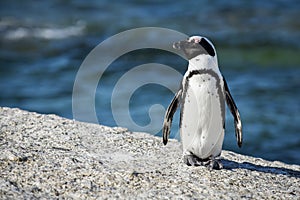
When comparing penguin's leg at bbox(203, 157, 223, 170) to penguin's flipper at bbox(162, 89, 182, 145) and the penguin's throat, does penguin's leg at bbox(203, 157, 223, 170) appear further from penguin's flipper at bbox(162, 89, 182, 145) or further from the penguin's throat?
the penguin's throat

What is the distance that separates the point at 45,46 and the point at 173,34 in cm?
215

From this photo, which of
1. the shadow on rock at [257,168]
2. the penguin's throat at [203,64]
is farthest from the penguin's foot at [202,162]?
the penguin's throat at [203,64]

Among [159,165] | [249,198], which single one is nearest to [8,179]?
[159,165]

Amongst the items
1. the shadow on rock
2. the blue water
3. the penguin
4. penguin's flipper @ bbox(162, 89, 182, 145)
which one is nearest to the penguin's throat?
the penguin

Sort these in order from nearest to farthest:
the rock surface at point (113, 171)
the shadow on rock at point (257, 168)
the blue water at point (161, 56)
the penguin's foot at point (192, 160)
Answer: the rock surface at point (113, 171)
the penguin's foot at point (192, 160)
the shadow on rock at point (257, 168)
the blue water at point (161, 56)

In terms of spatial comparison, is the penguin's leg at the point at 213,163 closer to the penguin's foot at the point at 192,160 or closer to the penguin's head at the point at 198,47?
the penguin's foot at the point at 192,160

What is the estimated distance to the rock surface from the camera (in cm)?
389

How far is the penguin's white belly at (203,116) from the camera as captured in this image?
4.23 meters

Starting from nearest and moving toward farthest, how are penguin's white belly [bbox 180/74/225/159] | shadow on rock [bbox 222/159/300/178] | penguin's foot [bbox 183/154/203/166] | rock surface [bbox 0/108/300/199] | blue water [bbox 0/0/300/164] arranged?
rock surface [bbox 0/108/300/199] < penguin's white belly [bbox 180/74/225/159] < penguin's foot [bbox 183/154/203/166] < shadow on rock [bbox 222/159/300/178] < blue water [bbox 0/0/300/164]

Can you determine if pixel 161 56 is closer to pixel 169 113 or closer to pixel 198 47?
pixel 169 113

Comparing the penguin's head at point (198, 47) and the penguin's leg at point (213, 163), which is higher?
the penguin's head at point (198, 47)

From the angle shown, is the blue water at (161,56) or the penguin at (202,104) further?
the blue water at (161,56)

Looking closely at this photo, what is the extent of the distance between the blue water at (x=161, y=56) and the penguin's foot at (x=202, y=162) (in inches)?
127

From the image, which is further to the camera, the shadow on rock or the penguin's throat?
the shadow on rock
